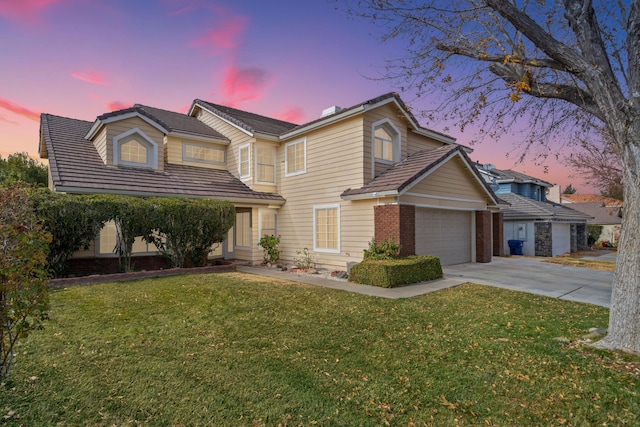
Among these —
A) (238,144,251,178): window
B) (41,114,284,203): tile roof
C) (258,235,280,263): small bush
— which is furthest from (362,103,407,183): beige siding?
(238,144,251,178): window

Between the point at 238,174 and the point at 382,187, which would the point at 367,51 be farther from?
the point at 238,174

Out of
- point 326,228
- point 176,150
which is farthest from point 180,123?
point 326,228

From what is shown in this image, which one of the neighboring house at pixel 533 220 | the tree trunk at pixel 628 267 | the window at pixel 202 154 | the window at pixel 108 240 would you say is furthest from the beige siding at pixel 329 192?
the neighboring house at pixel 533 220

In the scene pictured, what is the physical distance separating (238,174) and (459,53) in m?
12.6

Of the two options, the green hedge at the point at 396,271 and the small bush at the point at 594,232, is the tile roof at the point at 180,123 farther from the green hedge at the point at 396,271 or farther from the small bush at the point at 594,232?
the small bush at the point at 594,232

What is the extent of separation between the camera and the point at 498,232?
1862 centimetres

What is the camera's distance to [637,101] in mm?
4934

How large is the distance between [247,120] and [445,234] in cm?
1131

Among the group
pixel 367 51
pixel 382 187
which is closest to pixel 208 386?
pixel 367 51

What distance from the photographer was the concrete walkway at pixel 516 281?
29.8 feet

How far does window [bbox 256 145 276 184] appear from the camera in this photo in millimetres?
16125

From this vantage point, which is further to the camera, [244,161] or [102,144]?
[244,161]

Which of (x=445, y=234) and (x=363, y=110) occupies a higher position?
(x=363, y=110)

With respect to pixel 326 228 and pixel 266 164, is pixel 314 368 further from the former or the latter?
pixel 266 164
